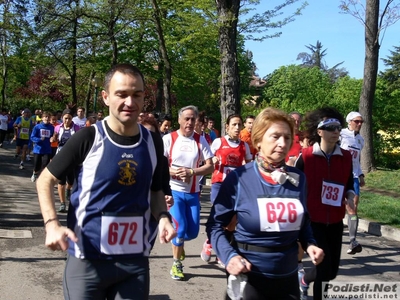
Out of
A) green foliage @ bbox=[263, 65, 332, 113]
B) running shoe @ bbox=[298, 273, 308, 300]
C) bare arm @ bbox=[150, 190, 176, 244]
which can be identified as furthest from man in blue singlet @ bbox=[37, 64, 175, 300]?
green foliage @ bbox=[263, 65, 332, 113]

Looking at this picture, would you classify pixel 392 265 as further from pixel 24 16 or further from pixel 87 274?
pixel 24 16

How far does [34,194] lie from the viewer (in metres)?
12.4

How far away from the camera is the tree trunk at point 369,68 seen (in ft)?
53.6

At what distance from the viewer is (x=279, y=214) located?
3.31 meters

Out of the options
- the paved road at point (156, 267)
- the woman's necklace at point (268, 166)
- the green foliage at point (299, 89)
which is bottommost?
the paved road at point (156, 267)

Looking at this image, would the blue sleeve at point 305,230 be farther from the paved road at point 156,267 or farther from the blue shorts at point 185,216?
the blue shorts at point 185,216

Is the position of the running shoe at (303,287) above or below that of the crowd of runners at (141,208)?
below

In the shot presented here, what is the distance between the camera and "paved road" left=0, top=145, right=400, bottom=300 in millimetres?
5766

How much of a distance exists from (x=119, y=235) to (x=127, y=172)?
1.16 ft

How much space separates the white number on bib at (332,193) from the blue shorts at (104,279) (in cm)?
249

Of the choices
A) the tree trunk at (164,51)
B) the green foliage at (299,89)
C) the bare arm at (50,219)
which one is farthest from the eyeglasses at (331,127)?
the green foliage at (299,89)

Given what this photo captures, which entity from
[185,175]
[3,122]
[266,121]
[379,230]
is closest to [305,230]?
[266,121]

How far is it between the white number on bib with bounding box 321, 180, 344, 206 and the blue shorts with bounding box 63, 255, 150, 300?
2490 millimetres

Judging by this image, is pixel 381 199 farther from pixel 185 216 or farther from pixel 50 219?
pixel 50 219
